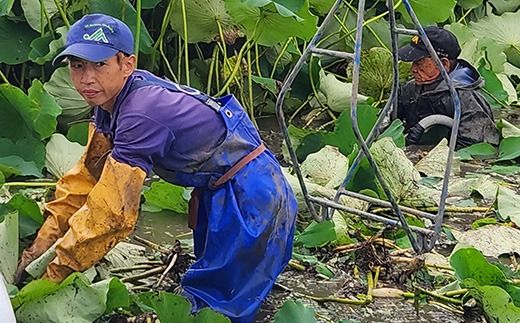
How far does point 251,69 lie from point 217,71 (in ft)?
0.80

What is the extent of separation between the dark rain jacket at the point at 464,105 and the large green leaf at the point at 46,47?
6.03 ft

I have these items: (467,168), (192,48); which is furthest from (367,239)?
(192,48)

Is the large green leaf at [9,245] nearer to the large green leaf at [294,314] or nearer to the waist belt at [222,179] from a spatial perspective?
the waist belt at [222,179]

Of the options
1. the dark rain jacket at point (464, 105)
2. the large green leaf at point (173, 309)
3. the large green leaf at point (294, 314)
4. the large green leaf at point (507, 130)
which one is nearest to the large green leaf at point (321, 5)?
the dark rain jacket at point (464, 105)

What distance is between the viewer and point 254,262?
256 cm

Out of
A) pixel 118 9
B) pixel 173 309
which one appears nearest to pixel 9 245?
pixel 173 309

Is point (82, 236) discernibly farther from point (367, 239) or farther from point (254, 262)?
point (367, 239)

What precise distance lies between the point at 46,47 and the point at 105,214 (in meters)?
2.16

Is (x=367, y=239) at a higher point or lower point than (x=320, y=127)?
higher

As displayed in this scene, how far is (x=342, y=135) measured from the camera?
4023 millimetres

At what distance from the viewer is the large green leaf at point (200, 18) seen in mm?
4570

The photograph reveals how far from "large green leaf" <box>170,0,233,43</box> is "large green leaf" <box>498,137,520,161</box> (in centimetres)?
145

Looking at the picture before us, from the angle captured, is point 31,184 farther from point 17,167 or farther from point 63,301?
point 63,301

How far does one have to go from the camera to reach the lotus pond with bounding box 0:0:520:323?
8.73ft
